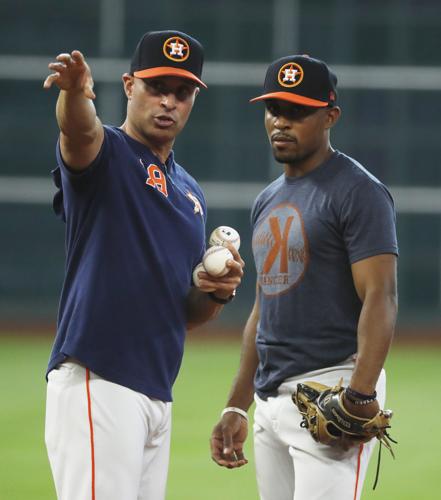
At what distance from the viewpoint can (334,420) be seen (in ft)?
10.8

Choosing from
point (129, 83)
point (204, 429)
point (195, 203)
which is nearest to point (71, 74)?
point (129, 83)

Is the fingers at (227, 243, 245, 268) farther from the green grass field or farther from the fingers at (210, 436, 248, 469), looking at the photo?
the green grass field

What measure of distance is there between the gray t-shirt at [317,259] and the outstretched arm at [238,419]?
0.62 ft

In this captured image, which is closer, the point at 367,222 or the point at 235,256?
the point at 367,222

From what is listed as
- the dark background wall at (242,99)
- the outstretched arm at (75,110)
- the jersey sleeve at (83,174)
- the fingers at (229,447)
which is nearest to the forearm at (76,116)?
the outstretched arm at (75,110)

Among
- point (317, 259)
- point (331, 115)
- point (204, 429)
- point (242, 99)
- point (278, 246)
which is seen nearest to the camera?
point (317, 259)

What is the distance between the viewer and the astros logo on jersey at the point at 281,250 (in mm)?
3543

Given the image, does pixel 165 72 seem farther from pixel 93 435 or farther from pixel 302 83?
pixel 93 435

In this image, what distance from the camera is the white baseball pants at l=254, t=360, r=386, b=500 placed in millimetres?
3379

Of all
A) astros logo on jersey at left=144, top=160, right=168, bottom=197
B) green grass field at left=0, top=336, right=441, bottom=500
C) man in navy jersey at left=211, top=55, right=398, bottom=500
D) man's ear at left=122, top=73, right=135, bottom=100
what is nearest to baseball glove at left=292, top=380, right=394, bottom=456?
man in navy jersey at left=211, top=55, right=398, bottom=500

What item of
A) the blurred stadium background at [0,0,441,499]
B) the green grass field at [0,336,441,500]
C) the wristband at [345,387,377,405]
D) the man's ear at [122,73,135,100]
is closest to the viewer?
the wristband at [345,387,377,405]

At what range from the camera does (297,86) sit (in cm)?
364

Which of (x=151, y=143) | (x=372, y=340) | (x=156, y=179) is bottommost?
(x=372, y=340)

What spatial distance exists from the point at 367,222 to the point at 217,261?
53cm
